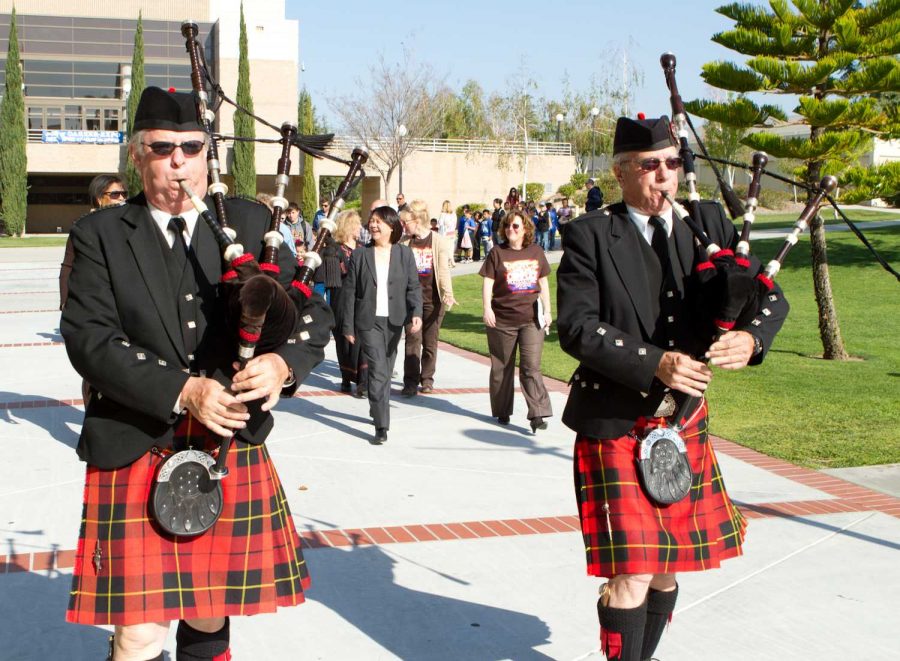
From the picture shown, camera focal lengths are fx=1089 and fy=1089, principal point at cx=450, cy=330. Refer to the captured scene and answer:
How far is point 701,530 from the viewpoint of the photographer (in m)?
3.55

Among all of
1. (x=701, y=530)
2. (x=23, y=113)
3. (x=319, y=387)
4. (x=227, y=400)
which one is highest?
(x=23, y=113)

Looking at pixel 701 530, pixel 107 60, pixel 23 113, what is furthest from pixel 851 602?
pixel 107 60

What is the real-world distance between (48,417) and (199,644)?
20.3 feet

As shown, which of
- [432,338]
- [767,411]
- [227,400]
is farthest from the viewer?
[432,338]

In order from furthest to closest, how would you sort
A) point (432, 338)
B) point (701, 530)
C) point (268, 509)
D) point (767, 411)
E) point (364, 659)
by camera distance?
point (432, 338), point (767, 411), point (364, 659), point (701, 530), point (268, 509)

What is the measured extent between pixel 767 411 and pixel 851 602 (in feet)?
15.6

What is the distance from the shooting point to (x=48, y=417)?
28.7ft

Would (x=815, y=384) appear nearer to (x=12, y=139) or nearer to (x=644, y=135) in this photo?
(x=644, y=135)

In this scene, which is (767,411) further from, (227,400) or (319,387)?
(227,400)

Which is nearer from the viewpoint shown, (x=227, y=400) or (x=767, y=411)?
(x=227, y=400)

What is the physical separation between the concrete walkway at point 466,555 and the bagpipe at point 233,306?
55.3 inches

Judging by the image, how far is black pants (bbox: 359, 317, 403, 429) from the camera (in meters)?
8.05

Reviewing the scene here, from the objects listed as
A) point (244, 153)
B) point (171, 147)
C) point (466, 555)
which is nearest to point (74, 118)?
point (244, 153)

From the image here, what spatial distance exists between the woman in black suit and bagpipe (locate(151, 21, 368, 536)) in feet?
17.4
